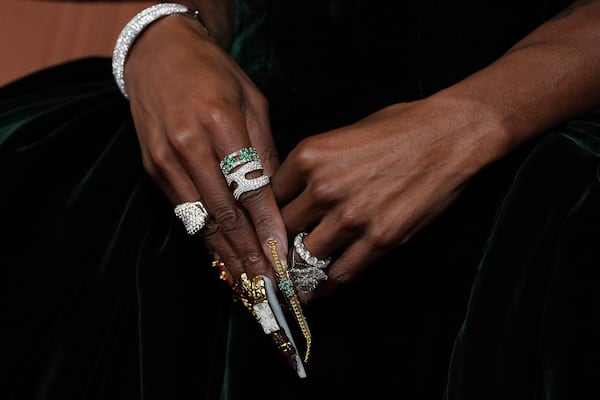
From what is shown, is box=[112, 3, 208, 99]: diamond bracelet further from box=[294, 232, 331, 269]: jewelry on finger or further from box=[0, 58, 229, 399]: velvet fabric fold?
box=[294, 232, 331, 269]: jewelry on finger

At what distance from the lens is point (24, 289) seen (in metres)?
0.58

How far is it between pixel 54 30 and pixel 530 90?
1139mm

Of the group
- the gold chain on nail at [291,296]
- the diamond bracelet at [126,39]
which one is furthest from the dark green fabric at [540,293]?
the diamond bracelet at [126,39]

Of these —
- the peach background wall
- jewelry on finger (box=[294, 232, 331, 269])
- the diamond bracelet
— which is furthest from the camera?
the peach background wall

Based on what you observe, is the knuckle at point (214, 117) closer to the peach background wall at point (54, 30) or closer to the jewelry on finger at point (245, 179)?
the jewelry on finger at point (245, 179)

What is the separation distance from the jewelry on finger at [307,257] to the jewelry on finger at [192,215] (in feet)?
0.32

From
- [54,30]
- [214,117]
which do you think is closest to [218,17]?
[214,117]

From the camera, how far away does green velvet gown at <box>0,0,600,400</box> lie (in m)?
0.52

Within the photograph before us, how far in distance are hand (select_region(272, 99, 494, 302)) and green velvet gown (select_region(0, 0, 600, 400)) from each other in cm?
5

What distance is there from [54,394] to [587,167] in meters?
0.52

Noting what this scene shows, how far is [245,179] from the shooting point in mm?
602

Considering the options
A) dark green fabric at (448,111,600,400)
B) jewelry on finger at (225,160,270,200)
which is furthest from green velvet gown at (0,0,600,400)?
jewelry on finger at (225,160,270,200)

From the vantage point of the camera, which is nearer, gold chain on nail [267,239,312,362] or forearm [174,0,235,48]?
gold chain on nail [267,239,312,362]

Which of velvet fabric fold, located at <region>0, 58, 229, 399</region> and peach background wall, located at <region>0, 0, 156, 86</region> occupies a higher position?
peach background wall, located at <region>0, 0, 156, 86</region>
